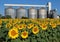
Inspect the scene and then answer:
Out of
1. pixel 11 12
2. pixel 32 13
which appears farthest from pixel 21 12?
pixel 32 13

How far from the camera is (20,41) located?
3.76 m

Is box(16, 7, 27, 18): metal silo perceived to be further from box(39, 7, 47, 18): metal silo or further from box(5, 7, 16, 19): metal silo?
box(39, 7, 47, 18): metal silo

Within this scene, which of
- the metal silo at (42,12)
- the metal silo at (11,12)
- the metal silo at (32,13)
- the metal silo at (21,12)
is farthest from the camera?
the metal silo at (42,12)

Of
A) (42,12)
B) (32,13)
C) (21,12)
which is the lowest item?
(32,13)

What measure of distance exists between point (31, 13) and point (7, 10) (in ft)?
27.1

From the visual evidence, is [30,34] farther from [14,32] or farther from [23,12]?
[23,12]

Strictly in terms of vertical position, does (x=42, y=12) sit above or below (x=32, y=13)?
above

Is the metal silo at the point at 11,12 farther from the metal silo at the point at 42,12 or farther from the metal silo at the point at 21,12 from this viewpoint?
the metal silo at the point at 42,12

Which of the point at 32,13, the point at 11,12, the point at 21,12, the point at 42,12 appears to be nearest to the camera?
the point at 11,12

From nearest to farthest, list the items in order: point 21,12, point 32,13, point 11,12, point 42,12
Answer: point 11,12 → point 21,12 → point 32,13 → point 42,12

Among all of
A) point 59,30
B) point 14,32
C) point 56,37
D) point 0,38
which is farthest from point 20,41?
point 59,30

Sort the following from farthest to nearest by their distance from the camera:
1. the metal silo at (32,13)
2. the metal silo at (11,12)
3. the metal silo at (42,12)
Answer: the metal silo at (42,12), the metal silo at (32,13), the metal silo at (11,12)

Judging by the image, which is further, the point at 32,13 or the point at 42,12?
the point at 42,12

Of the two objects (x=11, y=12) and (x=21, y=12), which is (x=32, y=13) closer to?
(x=21, y=12)
